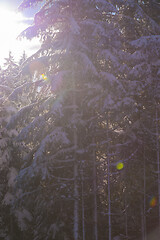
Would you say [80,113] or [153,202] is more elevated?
[80,113]

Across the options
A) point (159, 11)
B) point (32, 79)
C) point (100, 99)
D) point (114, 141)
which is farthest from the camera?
point (159, 11)

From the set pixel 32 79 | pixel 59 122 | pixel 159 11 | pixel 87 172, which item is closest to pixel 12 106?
pixel 32 79

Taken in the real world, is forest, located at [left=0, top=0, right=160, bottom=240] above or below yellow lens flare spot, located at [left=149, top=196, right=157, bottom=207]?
above

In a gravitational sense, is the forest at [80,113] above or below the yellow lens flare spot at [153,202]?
above

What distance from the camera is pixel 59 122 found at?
519 inches

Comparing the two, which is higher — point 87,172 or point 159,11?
point 159,11

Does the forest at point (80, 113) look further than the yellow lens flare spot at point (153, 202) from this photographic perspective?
No

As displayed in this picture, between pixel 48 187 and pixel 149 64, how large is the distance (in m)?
8.07

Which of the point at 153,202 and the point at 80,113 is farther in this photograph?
the point at 153,202

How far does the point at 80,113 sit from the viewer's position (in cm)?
1361

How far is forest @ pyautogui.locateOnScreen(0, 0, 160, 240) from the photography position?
41.4 ft

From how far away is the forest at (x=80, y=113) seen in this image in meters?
12.6

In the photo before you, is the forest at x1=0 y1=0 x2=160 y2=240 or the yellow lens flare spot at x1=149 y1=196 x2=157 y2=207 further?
the yellow lens flare spot at x1=149 y1=196 x2=157 y2=207

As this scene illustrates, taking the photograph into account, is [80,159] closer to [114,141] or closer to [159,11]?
[114,141]
